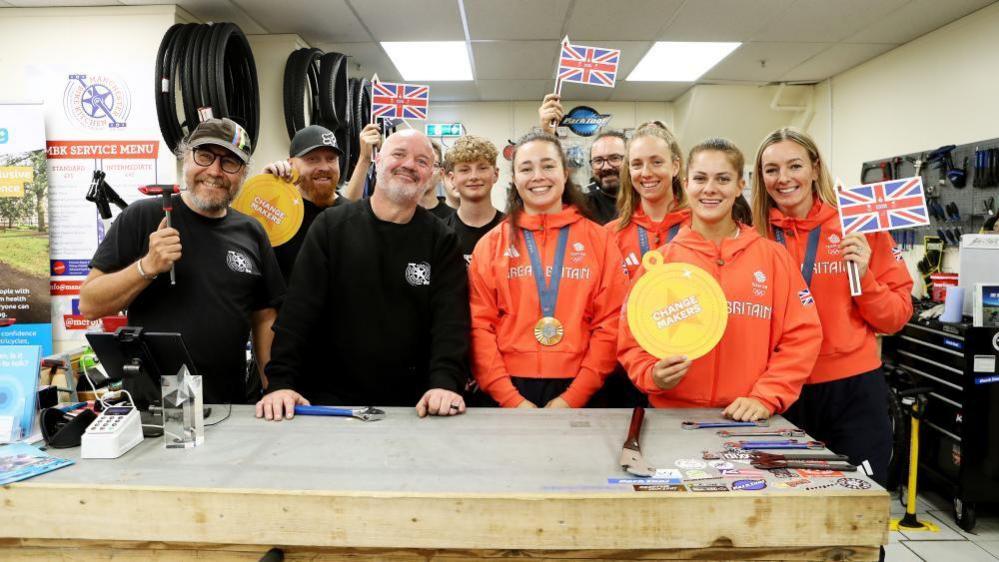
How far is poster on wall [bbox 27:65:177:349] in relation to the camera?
4316 millimetres

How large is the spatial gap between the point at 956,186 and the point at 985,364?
2.11 m

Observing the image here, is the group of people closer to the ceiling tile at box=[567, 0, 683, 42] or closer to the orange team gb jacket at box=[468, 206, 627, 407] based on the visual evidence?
the orange team gb jacket at box=[468, 206, 627, 407]

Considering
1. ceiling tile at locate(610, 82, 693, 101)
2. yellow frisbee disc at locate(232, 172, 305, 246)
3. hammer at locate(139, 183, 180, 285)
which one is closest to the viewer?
hammer at locate(139, 183, 180, 285)

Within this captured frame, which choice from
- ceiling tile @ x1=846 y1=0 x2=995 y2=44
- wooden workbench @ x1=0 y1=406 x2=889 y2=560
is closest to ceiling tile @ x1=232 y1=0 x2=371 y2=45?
wooden workbench @ x1=0 y1=406 x2=889 y2=560

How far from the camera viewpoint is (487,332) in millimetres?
2010

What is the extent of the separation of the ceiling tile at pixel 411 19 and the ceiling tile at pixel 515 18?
0.16m

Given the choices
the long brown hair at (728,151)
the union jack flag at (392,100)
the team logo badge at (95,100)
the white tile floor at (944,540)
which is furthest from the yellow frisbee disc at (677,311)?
the team logo badge at (95,100)

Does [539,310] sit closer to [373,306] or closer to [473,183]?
[373,306]

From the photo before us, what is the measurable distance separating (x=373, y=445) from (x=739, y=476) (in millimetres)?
815

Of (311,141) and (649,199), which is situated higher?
(311,141)

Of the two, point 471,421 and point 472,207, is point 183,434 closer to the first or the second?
point 471,421

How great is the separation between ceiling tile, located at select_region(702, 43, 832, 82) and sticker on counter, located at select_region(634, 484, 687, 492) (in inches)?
226

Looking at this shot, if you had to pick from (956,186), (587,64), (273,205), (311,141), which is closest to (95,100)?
(311,141)

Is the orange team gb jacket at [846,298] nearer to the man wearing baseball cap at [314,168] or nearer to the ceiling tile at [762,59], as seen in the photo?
the man wearing baseball cap at [314,168]
